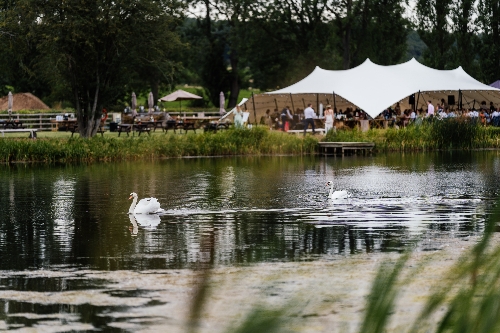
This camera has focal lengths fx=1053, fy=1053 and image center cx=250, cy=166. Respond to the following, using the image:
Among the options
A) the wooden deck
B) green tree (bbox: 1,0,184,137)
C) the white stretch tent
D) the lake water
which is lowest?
the lake water

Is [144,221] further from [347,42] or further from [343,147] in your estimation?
[347,42]

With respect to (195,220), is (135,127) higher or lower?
higher

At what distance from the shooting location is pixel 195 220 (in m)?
19.1

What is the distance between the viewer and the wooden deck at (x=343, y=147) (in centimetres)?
4222

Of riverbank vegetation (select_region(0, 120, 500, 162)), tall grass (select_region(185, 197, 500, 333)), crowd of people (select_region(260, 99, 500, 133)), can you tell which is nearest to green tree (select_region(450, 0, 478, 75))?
crowd of people (select_region(260, 99, 500, 133))

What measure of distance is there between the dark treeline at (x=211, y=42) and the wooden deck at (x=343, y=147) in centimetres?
809

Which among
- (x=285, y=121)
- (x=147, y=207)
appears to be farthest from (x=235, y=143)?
→ (x=147, y=207)

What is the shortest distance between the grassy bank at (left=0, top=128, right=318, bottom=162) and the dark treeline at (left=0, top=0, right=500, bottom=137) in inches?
221

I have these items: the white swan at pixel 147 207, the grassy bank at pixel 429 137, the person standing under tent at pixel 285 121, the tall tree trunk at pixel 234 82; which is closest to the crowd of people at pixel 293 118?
the person standing under tent at pixel 285 121

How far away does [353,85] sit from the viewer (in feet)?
170

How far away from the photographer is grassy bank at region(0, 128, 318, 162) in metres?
37.9

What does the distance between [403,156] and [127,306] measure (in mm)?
30347

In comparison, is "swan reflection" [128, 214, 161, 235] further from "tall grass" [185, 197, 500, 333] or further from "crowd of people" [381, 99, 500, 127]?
"crowd of people" [381, 99, 500, 127]

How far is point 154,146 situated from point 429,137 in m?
11.7
